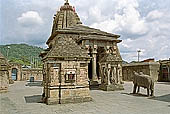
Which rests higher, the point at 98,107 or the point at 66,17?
the point at 66,17

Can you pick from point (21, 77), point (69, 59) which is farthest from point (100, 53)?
point (21, 77)

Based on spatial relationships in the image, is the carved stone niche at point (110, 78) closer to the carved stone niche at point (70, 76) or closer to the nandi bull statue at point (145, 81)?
the nandi bull statue at point (145, 81)

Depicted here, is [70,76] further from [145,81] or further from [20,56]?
[20,56]

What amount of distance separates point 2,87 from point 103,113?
12.4 meters

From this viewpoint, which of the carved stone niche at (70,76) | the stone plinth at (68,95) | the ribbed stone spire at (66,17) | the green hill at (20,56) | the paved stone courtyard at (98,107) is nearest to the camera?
the paved stone courtyard at (98,107)

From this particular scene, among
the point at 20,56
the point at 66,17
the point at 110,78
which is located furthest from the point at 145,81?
the point at 20,56

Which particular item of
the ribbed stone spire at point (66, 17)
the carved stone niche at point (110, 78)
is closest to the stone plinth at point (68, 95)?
the carved stone niche at point (110, 78)

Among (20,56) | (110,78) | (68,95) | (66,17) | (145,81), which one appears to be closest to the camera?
(68,95)

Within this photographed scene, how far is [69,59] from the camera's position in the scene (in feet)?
32.8

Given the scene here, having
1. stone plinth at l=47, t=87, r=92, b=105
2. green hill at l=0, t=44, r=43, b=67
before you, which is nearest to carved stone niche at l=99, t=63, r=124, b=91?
stone plinth at l=47, t=87, r=92, b=105

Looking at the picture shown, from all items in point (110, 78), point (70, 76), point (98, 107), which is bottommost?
point (98, 107)

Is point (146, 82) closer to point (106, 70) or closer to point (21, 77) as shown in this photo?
point (106, 70)

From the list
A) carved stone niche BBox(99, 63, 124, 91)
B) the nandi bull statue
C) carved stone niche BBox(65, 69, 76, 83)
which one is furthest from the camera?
carved stone niche BBox(99, 63, 124, 91)

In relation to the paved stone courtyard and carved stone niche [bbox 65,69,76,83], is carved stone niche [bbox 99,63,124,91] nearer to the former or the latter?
the paved stone courtyard
